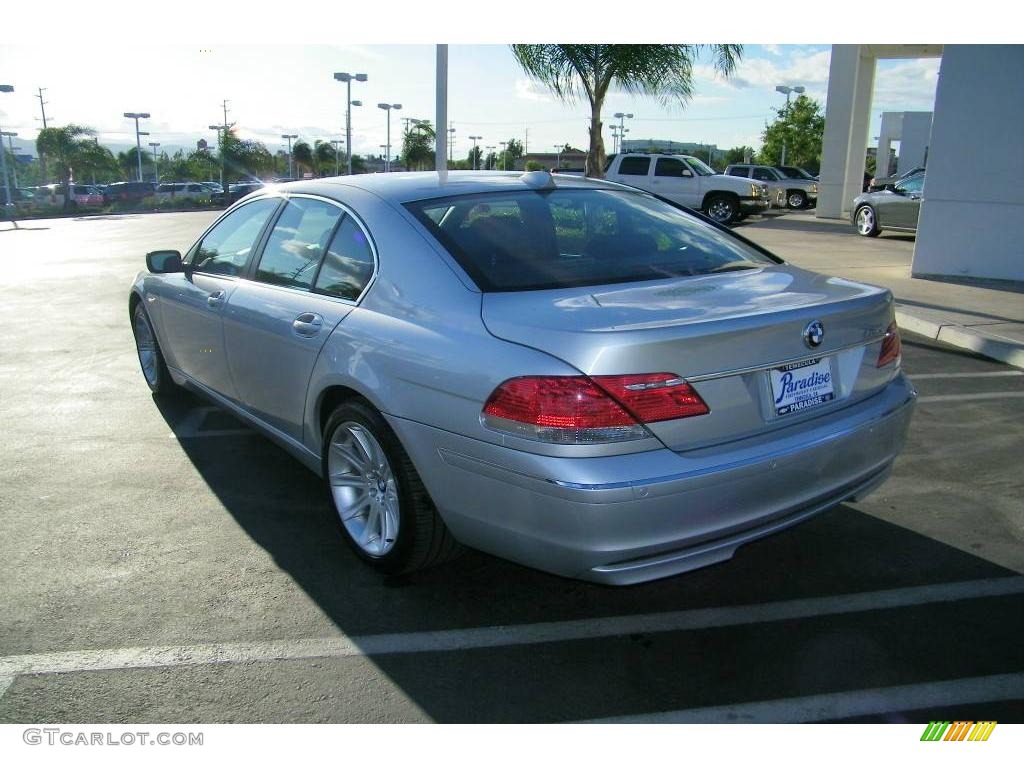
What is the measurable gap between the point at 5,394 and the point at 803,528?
5589mm

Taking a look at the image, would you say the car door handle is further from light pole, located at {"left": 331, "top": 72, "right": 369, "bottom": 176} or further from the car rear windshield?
light pole, located at {"left": 331, "top": 72, "right": 369, "bottom": 176}

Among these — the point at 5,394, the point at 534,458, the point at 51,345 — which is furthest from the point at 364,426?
the point at 51,345

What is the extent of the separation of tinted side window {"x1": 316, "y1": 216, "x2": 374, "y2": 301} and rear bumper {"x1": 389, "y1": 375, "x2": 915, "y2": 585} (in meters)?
0.71

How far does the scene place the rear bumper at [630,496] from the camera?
262cm

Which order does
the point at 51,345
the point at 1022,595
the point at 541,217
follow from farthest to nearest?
the point at 51,345, the point at 541,217, the point at 1022,595

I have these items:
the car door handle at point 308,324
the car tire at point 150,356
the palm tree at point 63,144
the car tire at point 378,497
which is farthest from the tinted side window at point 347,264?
the palm tree at point 63,144

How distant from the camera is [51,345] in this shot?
8078 mm

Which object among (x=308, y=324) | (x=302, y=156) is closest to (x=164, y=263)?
(x=308, y=324)

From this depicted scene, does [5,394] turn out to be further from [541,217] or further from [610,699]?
[610,699]

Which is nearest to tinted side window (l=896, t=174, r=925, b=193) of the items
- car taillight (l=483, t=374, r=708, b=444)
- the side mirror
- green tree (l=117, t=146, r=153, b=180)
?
the side mirror

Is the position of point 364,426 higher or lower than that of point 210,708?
higher

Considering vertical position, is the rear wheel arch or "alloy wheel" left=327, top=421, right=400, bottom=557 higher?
the rear wheel arch

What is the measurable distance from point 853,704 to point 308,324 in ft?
8.16

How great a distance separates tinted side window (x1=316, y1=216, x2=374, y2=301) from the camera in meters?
3.55
